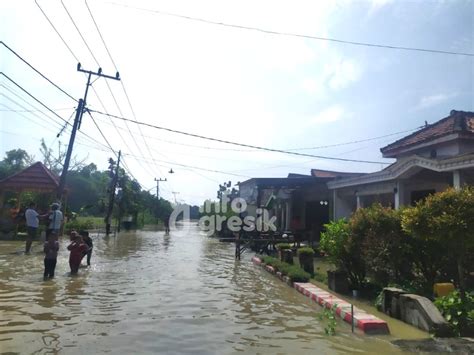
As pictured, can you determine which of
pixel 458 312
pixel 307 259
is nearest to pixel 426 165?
pixel 307 259

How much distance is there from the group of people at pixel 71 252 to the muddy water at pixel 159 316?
0.97ft

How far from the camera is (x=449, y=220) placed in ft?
23.1

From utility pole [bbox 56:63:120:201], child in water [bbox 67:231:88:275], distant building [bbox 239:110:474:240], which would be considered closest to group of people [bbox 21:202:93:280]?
child in water [bbox 67:231:88:275]

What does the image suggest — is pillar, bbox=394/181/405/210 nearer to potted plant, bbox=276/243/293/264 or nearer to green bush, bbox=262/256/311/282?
potted plant, bbox=276/243/293/264

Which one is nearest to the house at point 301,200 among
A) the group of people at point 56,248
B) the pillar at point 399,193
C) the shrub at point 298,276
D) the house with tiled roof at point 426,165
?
the house with tiled roof at point 426,165

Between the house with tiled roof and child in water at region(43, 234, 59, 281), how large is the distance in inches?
426

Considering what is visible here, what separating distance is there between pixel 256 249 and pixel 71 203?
187 ft

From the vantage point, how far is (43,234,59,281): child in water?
10.8 meters

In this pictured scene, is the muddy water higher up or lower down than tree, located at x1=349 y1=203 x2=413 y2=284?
lower down

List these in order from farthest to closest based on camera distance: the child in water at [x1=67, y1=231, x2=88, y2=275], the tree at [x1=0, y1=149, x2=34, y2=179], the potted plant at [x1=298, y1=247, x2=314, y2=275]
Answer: the tree at [x1=0, y1=149, x2=34, y2=179], the potted plant at [x1=298, y1=247, x2=314, y2=275], the child in water at [x1=67, y1=231, x2=88, y2=275]

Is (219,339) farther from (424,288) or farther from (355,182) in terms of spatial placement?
(355,182)

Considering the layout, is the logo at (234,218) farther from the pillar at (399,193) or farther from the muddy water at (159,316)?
the muddy water at (159,316)

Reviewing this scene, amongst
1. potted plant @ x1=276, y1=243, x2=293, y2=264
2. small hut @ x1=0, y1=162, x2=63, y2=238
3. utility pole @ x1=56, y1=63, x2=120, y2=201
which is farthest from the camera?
small hut @ x1=0, y1=162, x2=63, y2=238

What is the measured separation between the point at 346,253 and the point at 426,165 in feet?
18.5
